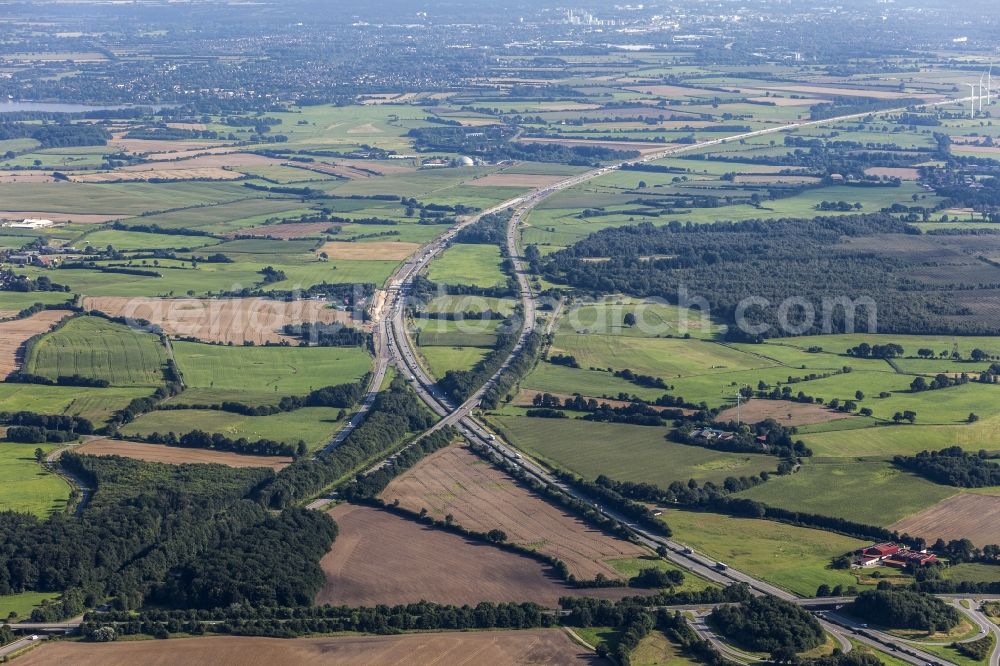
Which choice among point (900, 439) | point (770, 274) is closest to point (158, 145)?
point (770, 274)

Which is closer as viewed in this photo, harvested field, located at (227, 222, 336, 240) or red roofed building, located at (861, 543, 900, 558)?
red roofed building, located at (861, 543, 900, 558)

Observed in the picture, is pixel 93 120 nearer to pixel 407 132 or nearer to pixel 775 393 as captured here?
pixel 407 132

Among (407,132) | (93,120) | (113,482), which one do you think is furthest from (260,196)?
(113,482)

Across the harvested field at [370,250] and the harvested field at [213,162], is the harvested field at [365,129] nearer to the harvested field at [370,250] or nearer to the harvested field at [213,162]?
the harvested field at [213,162]

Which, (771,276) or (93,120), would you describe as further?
(93,120)

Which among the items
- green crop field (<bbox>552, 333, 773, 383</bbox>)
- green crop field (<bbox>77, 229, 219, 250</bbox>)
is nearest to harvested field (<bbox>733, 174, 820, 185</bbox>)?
green crop field (<bbox>77, 229, 219, 250</bbox>)

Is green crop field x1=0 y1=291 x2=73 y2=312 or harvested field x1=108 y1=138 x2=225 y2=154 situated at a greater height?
harvested field x1=108 y1=138 x2=225 y2=154

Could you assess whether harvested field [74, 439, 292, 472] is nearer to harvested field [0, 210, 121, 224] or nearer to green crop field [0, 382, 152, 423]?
green crop field [0, 382, 152, 423]

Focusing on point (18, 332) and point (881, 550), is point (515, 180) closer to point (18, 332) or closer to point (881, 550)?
point (18, 332)
